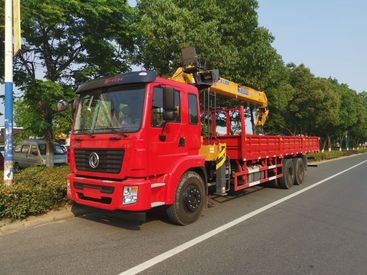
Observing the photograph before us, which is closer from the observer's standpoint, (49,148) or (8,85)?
(8,85)

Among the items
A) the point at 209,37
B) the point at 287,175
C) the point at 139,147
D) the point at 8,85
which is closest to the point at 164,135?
the point at 139,147

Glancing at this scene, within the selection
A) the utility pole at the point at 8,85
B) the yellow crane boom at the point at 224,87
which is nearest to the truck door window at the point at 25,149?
the yellow crane boom at the point at 224,87

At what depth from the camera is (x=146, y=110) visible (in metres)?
6.55

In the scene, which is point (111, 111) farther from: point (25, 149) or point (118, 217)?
point (25, 149)

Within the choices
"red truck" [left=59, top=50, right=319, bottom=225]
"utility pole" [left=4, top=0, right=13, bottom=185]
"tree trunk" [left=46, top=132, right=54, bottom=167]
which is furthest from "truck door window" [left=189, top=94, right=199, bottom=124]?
"tree trunk" [left=46, top=132, right=54, bottom=167]

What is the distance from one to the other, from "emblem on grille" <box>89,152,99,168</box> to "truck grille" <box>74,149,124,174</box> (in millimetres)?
40

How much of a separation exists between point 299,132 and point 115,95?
35.8 metres

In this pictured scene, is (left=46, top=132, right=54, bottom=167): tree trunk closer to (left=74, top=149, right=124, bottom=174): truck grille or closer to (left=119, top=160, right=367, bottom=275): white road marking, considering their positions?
(left=74, top=149, right=124, bottom=174): truck grille

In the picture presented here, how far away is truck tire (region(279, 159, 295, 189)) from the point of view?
41.6 ft

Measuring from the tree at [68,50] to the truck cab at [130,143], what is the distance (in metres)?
5.52

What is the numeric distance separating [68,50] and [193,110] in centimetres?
758

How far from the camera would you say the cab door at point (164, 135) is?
262 inches

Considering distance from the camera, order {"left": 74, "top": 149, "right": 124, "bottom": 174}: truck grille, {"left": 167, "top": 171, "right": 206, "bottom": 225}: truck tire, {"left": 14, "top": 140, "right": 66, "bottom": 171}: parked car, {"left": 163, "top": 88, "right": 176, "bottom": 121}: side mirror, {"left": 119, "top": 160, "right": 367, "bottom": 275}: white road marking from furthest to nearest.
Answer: {"left": 14, "top": 140, "right": 66, "bottom": 171}: parked car, {"left": 167, "top": 171, "right": 206, "bottom": 225}: truck tire, {"left": 163, "top": 88, "right": 176, "bottom": 121}: side mirror, {"left": 74, "top": 149, "right": 124, "bottom": 174}: truck grille, {"left": 119, "top": 160, "right": 367, "bottom": 275}: white road marking

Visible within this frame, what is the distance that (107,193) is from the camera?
21.5 feet
